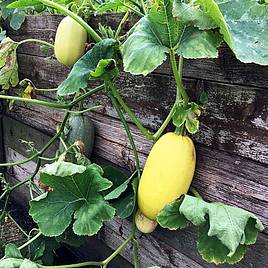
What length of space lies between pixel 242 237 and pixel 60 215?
16.4 inches

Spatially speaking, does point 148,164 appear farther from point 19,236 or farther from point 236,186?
point 19,236

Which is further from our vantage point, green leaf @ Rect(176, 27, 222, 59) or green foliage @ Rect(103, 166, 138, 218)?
green foliage @ Rect(103, 166, 138, 218)

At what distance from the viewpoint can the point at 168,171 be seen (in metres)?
0.89

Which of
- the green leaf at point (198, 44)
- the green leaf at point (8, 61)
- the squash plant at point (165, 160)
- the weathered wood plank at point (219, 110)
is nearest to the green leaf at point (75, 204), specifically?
the squash plant at point (165, 160)

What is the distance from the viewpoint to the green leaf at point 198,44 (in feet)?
2.49

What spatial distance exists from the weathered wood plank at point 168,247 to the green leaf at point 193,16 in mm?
421

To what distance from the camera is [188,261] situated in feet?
3.58

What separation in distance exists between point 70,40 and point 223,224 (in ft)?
2.18

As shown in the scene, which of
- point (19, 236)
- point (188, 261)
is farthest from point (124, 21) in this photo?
point (19, 236)

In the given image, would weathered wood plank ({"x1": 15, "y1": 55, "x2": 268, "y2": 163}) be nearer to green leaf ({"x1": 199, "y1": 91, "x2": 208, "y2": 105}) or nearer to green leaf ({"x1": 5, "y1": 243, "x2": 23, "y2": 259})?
green leaf ({"x1": 199, "y1": 91, "x2": 208, "y2": 105})

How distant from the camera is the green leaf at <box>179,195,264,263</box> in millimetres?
749

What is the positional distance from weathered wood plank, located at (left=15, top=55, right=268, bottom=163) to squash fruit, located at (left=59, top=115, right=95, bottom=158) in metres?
0.17

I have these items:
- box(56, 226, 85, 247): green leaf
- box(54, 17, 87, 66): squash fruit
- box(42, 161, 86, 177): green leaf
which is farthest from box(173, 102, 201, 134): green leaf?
box(56, 226, 85, 247): green leaf

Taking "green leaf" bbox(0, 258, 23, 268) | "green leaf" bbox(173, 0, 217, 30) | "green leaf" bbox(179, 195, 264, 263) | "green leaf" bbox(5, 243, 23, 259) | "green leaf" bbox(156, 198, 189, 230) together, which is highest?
"green leaf" bbox(173, 0, 217, 30)
